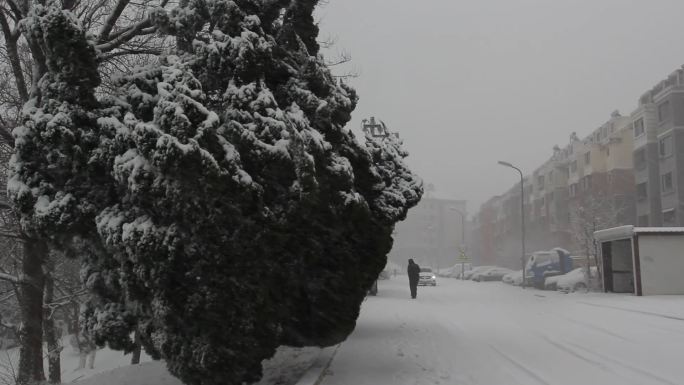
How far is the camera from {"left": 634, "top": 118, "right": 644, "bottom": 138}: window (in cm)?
4166

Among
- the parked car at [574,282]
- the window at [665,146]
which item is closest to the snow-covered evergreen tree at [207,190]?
the parked car at [574,282]

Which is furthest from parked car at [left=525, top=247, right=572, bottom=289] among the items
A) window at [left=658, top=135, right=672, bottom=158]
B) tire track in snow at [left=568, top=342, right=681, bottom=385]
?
tire track in snow at [left=568, top=342, right=681, bottom=385]

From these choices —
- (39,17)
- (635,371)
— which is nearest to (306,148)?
(39,17)

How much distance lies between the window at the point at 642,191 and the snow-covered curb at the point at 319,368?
39203 millimetres

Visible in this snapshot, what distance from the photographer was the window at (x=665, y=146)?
3792 cm

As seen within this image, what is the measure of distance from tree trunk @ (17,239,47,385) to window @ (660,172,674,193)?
1492 inches

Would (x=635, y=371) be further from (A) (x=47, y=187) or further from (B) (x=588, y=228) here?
(B) (x=588, y=228)

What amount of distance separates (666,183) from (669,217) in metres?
2.30

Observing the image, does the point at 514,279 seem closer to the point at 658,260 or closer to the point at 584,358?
the point at 658,260

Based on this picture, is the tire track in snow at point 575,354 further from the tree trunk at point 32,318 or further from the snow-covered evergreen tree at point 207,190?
the tree trunk at point 32,318

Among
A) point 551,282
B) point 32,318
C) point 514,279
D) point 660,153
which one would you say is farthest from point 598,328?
point 660,153

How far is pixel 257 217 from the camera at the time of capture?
608 cm

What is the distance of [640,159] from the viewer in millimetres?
42656

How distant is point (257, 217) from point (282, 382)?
2.95 metres
